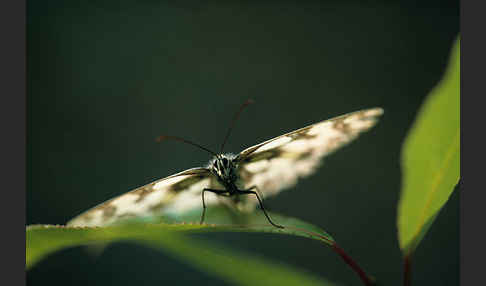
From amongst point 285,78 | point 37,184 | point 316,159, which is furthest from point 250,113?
point 316,159

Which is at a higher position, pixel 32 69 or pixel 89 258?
pixel 32 69

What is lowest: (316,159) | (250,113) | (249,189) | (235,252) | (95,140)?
(235,252)

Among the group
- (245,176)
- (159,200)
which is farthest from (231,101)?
(159,200)

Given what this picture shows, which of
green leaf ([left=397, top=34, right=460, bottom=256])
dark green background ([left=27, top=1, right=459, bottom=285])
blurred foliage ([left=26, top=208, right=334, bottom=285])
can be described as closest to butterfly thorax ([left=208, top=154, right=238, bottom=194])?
blurred foliage ([left=26, top=208, right=334, bottom=285])

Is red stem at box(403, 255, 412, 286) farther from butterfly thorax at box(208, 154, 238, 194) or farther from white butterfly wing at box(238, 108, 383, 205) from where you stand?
butterfly thorax at box(208, 154, 238, 194)

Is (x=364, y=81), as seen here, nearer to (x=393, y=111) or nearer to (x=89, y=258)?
(x=393, y=111)

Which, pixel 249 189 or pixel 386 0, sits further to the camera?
pixel 386 0

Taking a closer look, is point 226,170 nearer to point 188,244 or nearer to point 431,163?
point 188,244
